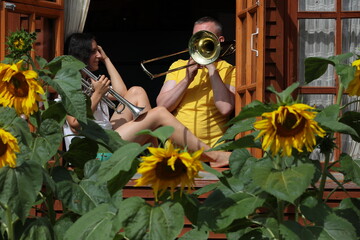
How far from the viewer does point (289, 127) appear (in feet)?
8.32

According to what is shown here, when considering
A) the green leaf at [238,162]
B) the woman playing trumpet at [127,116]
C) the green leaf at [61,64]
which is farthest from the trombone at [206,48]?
the green leaf at [238,162]

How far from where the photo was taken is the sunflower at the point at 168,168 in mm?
2398

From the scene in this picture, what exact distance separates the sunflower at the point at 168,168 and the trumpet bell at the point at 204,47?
13.3ft

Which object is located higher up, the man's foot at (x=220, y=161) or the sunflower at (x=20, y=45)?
the sunflower at (x=20, y=45)

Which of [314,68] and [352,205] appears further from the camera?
[314,68]

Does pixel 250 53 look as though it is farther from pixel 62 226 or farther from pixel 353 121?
pixel 62 226

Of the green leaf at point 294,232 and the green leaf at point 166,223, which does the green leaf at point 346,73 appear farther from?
the green leaf at point 166,223

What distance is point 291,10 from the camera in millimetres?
6125

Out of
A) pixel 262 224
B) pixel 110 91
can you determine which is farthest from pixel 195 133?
pixel 262 224

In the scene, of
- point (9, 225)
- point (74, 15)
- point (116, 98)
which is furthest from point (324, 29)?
point (9, 225)

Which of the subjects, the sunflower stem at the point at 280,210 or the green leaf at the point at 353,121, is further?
the green leaf at the point at 353,121

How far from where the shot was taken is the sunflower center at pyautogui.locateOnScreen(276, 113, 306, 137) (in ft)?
8.29

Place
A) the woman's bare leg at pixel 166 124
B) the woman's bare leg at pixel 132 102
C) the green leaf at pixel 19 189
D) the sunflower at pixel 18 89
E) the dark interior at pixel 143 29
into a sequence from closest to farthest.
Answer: the green leaf at pixel 19 189 → the sunflower at pixel 18 89 → the woman's bare leg at pixel 166 124 → the woman's bare leg at pixel 132 102 → the dark interior at pixel 143 29

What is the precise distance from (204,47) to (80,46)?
2.79 ft
